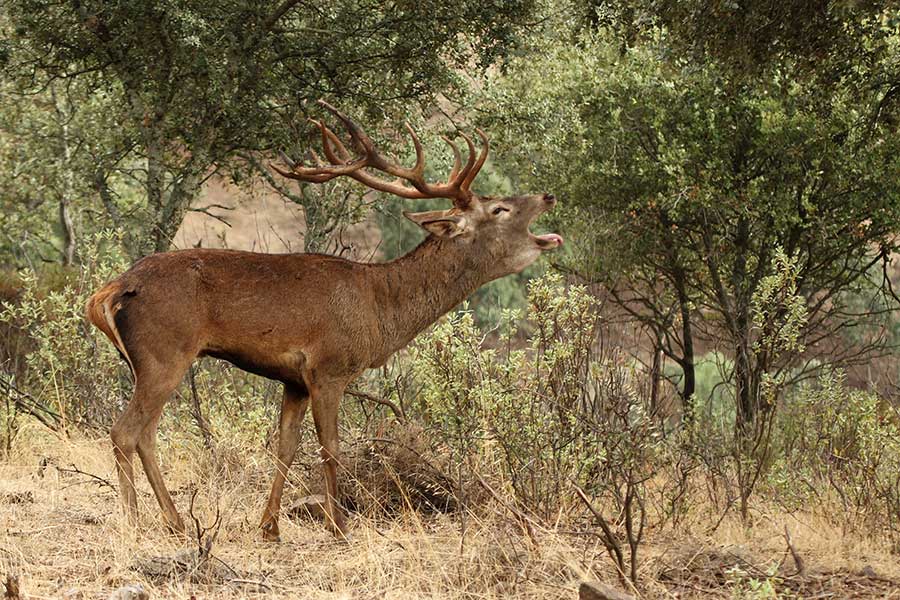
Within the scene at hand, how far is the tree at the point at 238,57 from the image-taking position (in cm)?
1180

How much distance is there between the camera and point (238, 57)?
11852mm

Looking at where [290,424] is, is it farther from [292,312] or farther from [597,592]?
[597,592]

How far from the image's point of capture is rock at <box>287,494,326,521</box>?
841cm

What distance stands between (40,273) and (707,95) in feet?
31.8

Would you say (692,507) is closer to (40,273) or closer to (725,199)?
(725,199)

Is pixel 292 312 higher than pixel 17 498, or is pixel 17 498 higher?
pixel 292 312

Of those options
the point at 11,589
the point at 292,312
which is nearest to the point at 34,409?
the point at 292,312

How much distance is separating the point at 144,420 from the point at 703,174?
8711 millimetres

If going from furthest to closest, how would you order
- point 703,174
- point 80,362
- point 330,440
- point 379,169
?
1. point 703,174
2. point 80,362
3. point 379,169
4. point 330,440

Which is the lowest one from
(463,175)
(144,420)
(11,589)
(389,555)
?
(11,589)

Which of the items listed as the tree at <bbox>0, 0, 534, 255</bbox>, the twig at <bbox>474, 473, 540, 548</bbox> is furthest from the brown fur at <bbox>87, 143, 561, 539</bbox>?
the tree at <bbox>0, 0, 534, 255</bbox>

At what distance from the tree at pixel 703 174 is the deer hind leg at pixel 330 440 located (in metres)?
5.44

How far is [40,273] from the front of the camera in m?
17.9

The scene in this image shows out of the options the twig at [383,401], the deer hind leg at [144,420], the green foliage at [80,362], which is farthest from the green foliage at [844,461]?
the green foliage at [80,362]
